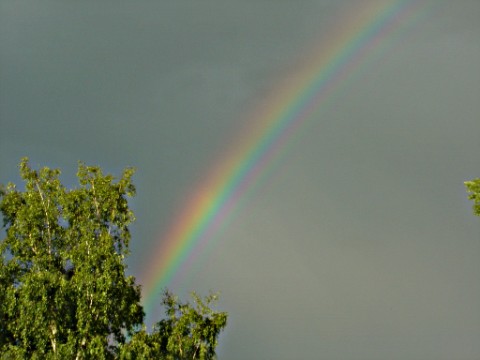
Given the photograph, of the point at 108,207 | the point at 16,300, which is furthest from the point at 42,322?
the point at 108,207

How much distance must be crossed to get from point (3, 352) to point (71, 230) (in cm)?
830

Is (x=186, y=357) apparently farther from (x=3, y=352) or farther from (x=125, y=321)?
(x=3, y=352)

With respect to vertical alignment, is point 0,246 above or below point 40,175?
below

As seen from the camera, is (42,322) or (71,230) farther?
(71,230)

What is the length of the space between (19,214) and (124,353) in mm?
10477

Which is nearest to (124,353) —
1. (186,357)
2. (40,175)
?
(186,357)

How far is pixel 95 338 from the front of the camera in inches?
1738

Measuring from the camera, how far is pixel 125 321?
48156 millimetres

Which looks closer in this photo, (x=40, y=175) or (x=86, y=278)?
(x=86, y=278)

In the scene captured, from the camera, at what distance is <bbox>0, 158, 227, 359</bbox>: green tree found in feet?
146

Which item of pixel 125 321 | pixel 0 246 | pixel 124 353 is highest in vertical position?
pixel 0 246

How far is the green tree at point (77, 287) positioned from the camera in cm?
4450

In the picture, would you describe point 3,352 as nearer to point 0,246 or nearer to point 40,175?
point 0,246

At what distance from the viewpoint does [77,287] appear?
45562 mm
